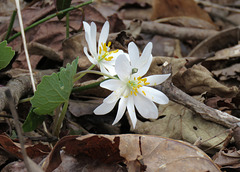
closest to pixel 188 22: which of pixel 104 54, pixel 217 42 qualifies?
pixel 217 42

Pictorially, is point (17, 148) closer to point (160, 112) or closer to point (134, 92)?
point (134, 92)

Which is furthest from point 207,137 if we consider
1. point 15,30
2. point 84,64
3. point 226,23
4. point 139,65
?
point 226,23

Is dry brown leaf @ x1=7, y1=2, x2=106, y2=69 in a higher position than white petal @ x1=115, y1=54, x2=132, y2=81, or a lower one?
lower

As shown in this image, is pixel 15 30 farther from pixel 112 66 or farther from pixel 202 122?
pixel 202 122

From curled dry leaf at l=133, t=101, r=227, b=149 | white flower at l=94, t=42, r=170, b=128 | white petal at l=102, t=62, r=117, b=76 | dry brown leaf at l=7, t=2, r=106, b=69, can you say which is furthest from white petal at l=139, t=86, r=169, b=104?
dry brown leaf at l=7, t=2, r=106, b=69

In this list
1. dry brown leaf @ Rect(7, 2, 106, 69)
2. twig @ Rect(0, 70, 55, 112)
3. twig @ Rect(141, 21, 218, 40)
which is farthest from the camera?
twig @ Rect(141, 21, 218, 40)

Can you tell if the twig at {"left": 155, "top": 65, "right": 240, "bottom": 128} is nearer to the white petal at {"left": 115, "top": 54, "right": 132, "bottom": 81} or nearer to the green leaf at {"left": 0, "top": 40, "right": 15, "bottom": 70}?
the white petal at {"left": 115, "top": 54, "right": 132, "bottom": 81}
